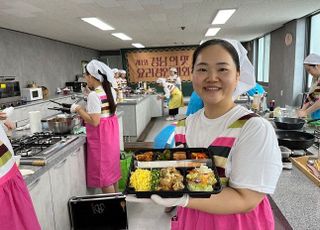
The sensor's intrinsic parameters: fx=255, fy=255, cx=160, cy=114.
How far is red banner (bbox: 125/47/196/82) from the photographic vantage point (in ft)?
40.2

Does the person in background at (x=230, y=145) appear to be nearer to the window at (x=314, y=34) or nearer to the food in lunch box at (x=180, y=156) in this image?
the food in lunch box at (x=180, y=156)

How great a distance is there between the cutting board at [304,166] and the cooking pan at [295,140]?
0.11 metres

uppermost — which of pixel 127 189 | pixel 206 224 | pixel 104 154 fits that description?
pixel 127 189

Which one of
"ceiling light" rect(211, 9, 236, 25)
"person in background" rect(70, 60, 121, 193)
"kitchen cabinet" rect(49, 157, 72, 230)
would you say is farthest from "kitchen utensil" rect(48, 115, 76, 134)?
"ceiling light" rect(211, 9, 236, 25)

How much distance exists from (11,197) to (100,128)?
5.00ft

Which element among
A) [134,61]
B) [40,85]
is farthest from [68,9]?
[134,61]

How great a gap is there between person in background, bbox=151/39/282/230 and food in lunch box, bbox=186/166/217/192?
0.04 meters

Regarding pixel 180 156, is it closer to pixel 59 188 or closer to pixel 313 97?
pixel 59 188

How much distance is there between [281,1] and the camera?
430 cm

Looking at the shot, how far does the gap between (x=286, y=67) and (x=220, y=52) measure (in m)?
6.56

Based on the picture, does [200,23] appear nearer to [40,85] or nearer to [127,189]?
[40,85]

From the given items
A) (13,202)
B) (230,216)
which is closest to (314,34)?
(230,216)

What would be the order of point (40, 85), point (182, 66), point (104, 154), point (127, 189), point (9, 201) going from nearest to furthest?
point (127, 189) → point (9, 201) → point (104, 154) → point (40, 85) → point (182, 66)

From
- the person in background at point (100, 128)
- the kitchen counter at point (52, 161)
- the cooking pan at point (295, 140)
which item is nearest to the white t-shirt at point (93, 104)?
the person in background at point (100, 128)
